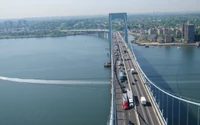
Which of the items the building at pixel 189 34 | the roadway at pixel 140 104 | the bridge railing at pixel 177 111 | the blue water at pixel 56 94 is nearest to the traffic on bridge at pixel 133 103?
the roadway at pixel 140 104

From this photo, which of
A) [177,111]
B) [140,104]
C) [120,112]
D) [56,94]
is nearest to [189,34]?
[56,94]

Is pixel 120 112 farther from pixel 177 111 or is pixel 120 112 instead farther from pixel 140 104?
pixel 177 111

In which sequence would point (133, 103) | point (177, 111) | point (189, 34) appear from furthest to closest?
point (189, 34)
point (177, 111)
point (133, 103)

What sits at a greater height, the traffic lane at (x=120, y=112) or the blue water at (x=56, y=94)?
the traffic lane at (x=120, y=112)

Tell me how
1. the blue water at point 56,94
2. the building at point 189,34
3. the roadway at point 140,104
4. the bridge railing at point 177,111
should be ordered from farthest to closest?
the building at point 189,34 < the blue water at point 56,94 < the bridge railing at point 177,111 < the roadway at point 140,104

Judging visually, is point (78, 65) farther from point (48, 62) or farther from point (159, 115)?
point (159, 115)

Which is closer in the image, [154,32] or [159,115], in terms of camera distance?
[159,115]

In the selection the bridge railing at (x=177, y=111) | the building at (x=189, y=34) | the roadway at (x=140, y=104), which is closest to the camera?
the roadway at (x=140, y=104)

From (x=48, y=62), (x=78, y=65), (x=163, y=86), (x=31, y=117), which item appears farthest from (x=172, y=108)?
(x=48, y=62)

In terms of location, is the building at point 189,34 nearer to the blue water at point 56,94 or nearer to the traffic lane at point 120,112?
the blue water at point 56,94

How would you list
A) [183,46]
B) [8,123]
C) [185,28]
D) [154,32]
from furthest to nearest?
[154,32] → [185,28] → [183,46] → [8,123]

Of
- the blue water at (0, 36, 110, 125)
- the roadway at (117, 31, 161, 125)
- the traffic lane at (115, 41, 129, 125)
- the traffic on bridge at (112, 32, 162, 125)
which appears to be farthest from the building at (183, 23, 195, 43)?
the traffic lane at (115, 41, 129, 125)
